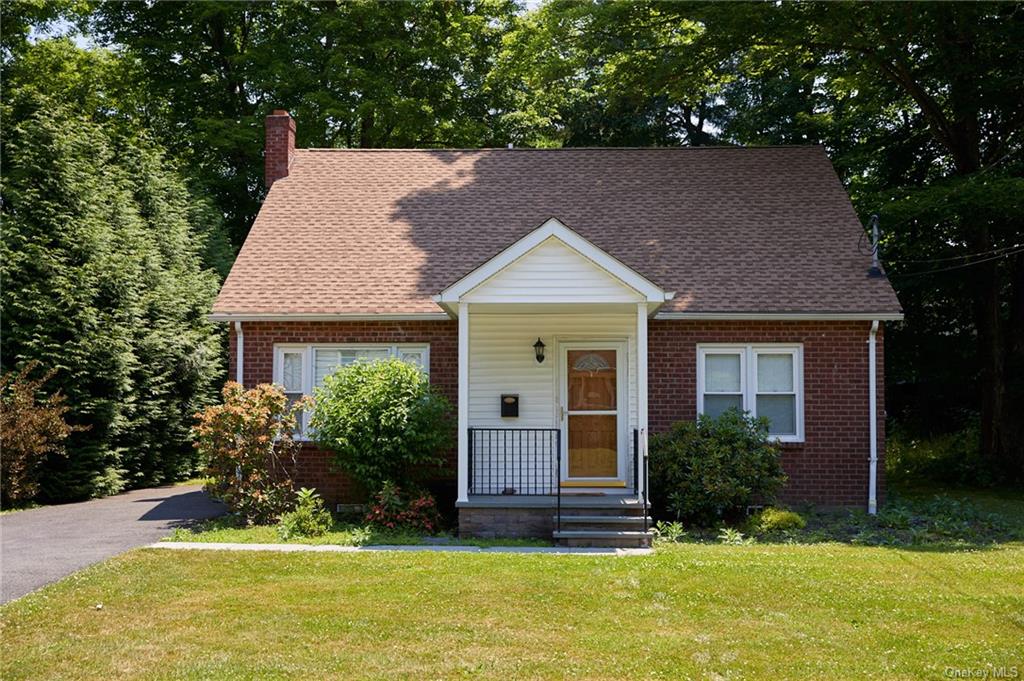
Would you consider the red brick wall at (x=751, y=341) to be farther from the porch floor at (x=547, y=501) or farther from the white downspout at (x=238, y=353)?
the porch floor at (x=547, y=501)

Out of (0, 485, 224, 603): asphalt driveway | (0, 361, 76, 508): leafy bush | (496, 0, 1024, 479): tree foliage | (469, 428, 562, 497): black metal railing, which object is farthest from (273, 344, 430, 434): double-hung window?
(496, 0, 1024, 479): tree foliage

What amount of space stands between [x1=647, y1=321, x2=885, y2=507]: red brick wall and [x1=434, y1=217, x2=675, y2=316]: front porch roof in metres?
2.47

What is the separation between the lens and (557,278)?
40.9 ft

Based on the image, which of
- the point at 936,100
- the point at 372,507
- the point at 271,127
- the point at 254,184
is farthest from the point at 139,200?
the point at 936,100

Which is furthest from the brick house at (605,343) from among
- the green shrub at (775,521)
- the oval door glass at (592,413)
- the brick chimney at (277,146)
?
the brick chimney at (277,146)

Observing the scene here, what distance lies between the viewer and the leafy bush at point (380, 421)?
12.7 metres

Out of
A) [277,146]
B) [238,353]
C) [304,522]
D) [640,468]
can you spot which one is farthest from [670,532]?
[277,146]

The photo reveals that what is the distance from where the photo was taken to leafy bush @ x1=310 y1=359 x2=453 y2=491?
12695 millimetres

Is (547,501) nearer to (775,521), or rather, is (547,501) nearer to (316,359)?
(775,521)

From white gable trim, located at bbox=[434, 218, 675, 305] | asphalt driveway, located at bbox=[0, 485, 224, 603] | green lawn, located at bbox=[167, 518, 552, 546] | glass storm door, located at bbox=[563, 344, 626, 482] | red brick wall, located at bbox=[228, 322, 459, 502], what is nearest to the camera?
asphalt driveway, located at bbox=[0, 485, 224, 603]

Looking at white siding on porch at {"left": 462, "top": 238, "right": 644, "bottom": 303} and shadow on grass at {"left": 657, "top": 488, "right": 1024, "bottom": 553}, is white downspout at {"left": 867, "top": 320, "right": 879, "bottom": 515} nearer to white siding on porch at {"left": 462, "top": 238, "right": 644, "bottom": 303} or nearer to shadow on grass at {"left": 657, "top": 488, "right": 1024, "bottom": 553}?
shadow on grass at {"left": 657, "top": 488, "right": 1024, "bottom": 553}

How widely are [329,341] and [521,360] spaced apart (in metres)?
3.08

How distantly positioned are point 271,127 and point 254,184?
11.1 m

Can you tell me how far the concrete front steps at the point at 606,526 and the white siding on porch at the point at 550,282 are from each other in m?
2.78
